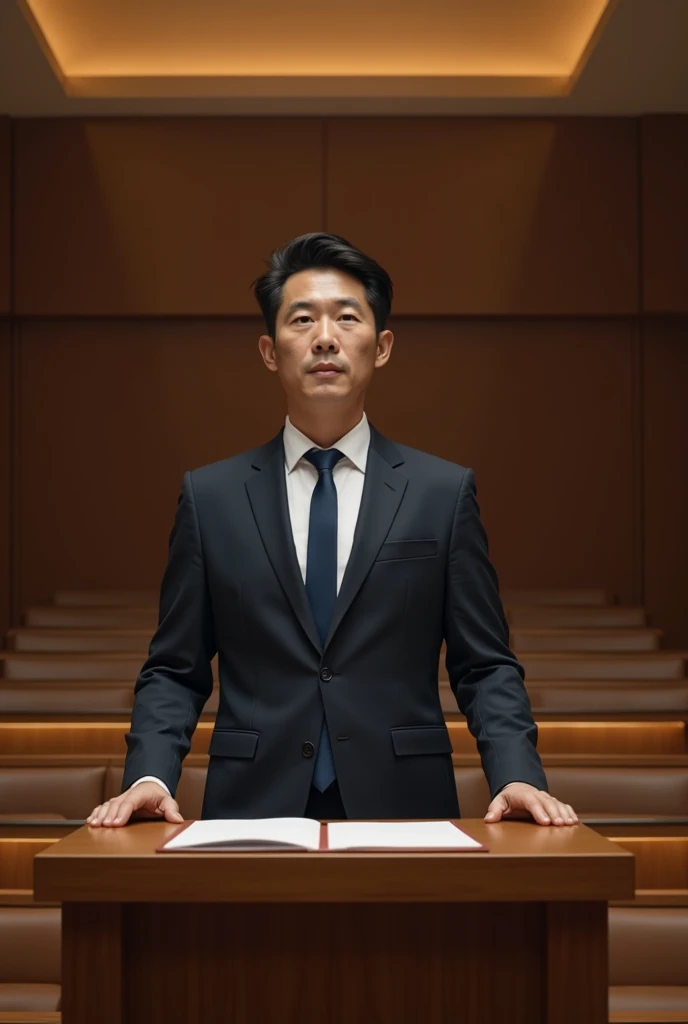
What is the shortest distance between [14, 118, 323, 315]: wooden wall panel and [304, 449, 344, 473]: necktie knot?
1325mm

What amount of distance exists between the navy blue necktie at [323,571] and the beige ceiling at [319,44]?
4.36 feet

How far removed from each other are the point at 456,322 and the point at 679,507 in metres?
0.45

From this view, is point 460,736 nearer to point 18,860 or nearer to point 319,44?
point 18,860

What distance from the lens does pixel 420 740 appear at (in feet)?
1.47

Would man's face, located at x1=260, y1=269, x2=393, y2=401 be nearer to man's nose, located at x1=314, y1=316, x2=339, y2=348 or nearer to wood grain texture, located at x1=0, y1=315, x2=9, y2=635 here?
man's nose, located at x1=314, y1=316, x2=339, y2=348

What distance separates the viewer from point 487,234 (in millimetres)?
1766

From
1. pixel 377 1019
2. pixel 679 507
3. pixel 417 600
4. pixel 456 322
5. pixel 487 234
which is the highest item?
pixel 487 234

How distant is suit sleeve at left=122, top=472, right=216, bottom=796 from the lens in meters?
0.44

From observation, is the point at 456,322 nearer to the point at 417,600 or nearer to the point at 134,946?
the point at 417,600

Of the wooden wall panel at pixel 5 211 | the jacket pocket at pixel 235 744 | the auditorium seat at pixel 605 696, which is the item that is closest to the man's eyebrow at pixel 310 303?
the jacket pocket at pixel 235 744

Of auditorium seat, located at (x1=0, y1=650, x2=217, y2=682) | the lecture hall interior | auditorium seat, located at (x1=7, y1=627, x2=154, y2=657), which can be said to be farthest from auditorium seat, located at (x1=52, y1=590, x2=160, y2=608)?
auditorium seat, located at (x1=0, y1=650, x2=217, y2=682)

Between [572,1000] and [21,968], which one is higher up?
[572,1000]

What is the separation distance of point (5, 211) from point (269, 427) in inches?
20.2

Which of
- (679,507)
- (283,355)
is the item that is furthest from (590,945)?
(679,507)
